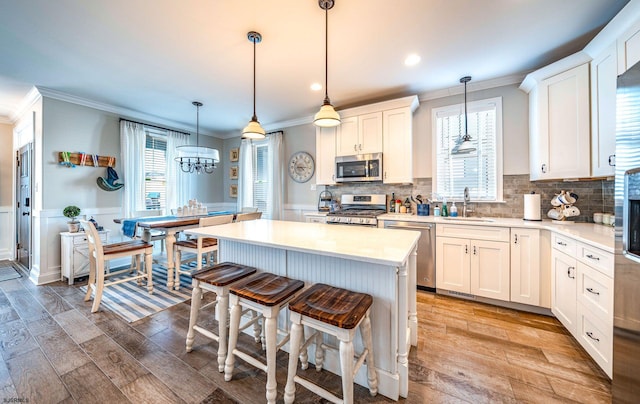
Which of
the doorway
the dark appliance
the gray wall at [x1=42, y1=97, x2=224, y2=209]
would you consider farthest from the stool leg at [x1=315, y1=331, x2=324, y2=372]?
the doorway

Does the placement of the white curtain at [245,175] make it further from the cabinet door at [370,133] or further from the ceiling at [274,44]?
the cabinet door at [370,133]

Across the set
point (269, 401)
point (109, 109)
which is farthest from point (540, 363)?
point (109, 109)

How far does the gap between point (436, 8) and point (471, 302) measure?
9.59 feet

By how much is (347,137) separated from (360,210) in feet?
3.89

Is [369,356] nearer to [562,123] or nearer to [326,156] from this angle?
[562,123]

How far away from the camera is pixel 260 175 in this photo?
16.8 feet

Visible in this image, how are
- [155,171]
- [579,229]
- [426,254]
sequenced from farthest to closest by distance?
1. [155,171]
2. [426,254]
3. [579,229]

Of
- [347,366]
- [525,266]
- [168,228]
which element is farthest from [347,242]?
[168,228]

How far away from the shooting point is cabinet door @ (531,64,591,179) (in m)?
2.25

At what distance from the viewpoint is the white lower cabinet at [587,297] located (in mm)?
1572

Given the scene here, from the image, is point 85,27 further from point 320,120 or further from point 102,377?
point 102,377

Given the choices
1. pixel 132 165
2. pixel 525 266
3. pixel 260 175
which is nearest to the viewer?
pixel 525 266

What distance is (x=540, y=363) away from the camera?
5.73 ft

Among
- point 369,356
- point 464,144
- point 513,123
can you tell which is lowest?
point 369,356
